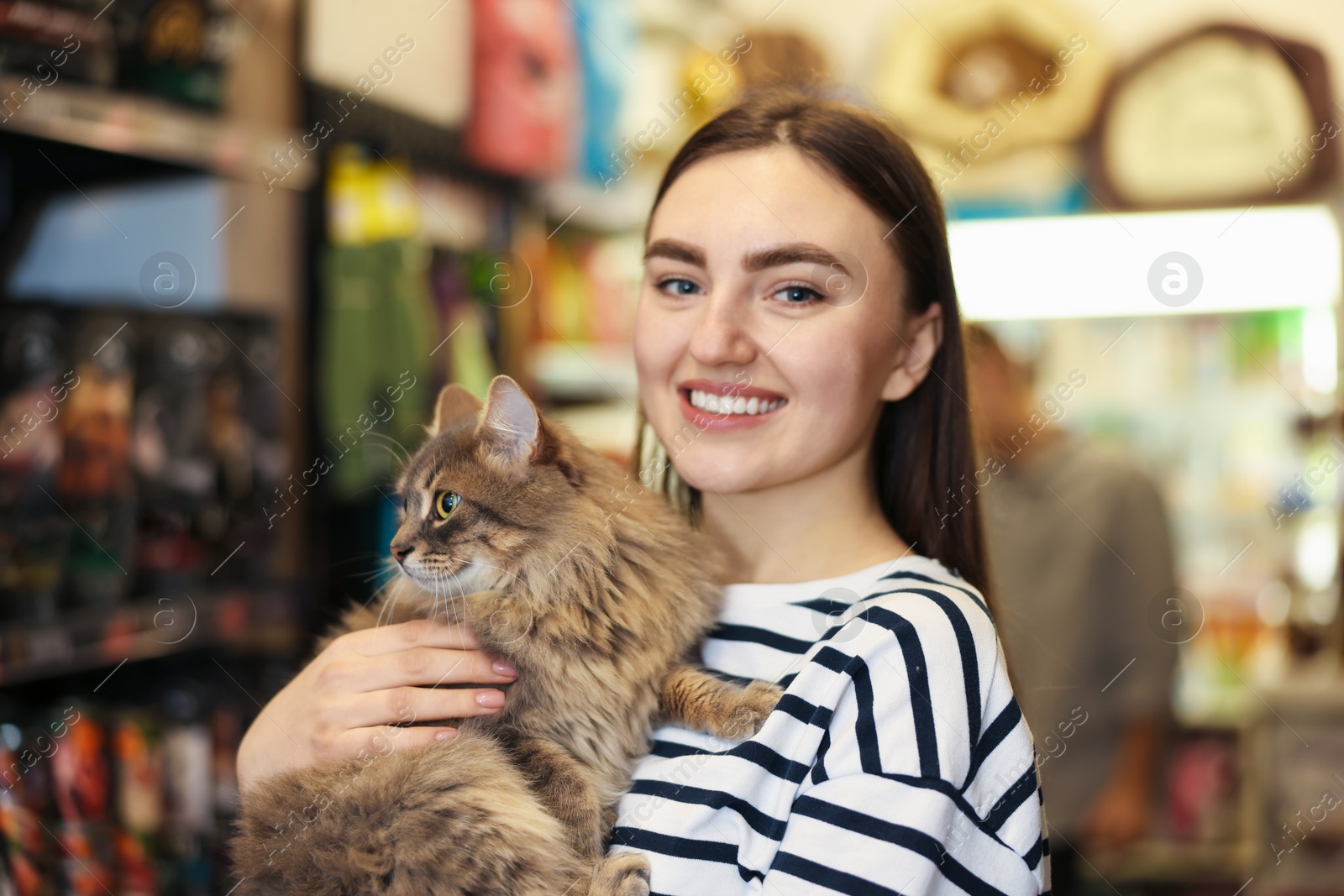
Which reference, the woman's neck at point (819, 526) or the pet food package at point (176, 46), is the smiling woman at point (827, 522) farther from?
the pet food package at point (176, 46)

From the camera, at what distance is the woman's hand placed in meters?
1.38

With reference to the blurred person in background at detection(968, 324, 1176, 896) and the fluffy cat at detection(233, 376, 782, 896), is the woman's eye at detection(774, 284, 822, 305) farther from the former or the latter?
the blurred person in background at detection(968, 324, 1176, 896)

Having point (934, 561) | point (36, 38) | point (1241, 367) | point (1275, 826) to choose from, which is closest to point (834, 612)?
point (934, 561)

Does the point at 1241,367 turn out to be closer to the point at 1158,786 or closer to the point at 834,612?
the point at 1158,786

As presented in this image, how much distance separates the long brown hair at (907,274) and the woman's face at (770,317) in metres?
0.03

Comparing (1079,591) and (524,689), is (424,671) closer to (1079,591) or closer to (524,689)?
(524,689)

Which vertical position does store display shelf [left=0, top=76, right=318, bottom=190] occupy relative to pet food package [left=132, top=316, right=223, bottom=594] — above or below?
above

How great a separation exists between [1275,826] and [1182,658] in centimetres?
124

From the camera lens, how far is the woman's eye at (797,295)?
56.1 inches

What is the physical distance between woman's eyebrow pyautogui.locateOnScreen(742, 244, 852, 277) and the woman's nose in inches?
2.5

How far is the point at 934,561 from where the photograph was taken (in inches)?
58.6

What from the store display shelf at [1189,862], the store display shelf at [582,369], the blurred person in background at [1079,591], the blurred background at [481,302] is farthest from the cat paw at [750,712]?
the store display shelf at [1189,862]

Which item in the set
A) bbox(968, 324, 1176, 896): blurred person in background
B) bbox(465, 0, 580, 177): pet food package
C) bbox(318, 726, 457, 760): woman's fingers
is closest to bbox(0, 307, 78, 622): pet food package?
bbox(318, 726, 457, 760): woman's fingers

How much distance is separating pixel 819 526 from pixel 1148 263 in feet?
12.8
